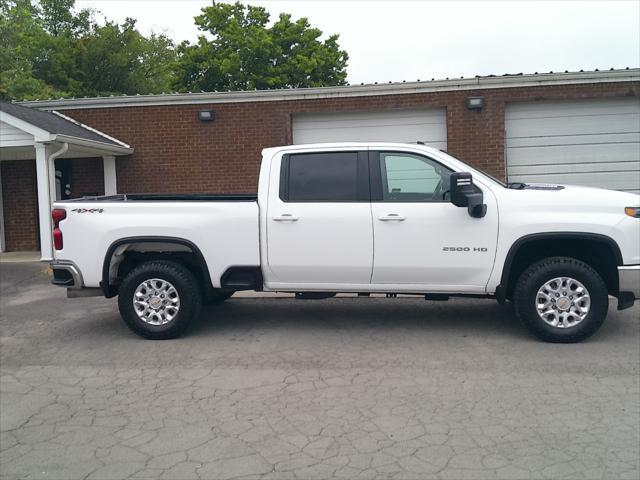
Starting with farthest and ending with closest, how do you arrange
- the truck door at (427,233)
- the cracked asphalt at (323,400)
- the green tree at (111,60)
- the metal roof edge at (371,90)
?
1. the green tree at (111,60)
2. the metal roof edge at (371,90)
3. the truck door at (427,233)
4. the cracked asphalt at (323,400)

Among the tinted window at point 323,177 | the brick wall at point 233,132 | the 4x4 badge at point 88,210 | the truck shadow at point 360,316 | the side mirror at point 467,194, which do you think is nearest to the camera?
the side mirror at point 467,194

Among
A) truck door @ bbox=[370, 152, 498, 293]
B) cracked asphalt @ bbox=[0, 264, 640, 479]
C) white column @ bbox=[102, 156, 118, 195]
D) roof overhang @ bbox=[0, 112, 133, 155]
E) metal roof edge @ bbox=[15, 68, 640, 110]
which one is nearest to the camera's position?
cracked asphalt @ bbox=[0, 264, 640, 479]

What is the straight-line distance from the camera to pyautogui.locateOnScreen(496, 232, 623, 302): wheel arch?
6137 mm

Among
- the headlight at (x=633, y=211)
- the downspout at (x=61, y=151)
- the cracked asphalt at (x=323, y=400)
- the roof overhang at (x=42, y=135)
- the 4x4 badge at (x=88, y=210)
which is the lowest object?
the cracked asphalt at (x=323, y=400)

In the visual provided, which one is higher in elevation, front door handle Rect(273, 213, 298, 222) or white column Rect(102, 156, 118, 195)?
white column Rect(102, 156, 118, 195)

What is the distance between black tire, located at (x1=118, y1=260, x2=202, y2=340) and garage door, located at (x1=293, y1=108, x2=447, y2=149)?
7.13 meters

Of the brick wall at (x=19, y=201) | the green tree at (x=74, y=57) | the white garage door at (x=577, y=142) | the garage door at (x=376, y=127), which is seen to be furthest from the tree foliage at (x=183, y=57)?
the white garage door at (x=577, y=142)

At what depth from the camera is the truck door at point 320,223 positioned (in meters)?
6.46

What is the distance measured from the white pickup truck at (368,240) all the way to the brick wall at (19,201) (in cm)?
886

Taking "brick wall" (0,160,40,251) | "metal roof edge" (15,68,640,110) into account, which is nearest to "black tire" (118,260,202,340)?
"metal roof edge" (15,68,640,110)

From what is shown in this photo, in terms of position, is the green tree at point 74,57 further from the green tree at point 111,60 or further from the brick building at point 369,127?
the brick building at point 369,127

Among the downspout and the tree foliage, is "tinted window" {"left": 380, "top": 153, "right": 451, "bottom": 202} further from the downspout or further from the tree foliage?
the tree foliage

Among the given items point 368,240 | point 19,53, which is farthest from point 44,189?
point 19,53

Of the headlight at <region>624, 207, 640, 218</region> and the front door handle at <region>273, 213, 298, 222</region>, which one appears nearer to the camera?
the headlight at <region>624, 207, 640, 218</region>
